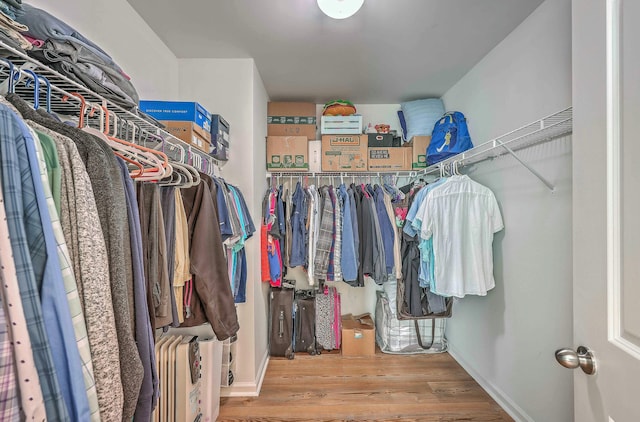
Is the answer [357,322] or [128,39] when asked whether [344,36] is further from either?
[357,322]

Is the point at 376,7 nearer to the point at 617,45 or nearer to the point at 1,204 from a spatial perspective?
the point at 617,45

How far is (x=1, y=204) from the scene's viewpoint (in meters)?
0.38

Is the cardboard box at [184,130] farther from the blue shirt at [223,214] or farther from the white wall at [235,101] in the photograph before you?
the white wall at [235,101]

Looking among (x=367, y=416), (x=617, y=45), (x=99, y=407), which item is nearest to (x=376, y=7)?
(x=617, y=45)

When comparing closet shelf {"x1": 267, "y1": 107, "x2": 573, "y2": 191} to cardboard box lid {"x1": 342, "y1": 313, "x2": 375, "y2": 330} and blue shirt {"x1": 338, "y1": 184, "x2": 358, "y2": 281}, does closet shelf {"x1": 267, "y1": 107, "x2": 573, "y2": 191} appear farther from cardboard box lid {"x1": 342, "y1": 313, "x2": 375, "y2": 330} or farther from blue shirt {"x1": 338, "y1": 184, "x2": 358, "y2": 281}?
cardboard box lid {"x1": 342, "y1": 313, "x2": 375, "y2": 330}

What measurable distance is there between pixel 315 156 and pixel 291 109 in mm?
500

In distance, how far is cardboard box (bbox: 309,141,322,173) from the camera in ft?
8.08

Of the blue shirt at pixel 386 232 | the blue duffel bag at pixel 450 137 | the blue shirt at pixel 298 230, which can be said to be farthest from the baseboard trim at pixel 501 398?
the blue duffel bag at pixel 450 137

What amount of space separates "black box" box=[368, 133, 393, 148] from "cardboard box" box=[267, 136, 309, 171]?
624 millimetres

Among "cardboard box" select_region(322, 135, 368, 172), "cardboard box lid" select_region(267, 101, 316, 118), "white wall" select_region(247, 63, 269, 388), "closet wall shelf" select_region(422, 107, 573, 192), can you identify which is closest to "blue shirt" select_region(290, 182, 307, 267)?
"white wall" select_region(247, 63, 269, 388)

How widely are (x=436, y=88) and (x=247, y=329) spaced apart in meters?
2.58

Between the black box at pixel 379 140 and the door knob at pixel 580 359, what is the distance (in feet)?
6.82

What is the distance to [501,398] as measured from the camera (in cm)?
177

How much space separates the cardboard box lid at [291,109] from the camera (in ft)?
8.17
